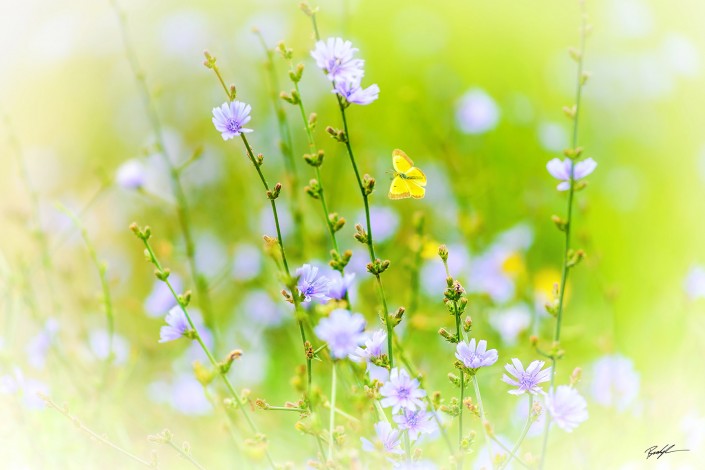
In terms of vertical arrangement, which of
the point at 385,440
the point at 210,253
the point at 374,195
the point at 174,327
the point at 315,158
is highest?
the point at 374,195

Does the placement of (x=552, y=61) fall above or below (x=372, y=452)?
above

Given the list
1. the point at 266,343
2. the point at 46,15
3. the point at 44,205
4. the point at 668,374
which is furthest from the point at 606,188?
the point at 46,15

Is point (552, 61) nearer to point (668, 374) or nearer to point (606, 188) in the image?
point (606, 188)

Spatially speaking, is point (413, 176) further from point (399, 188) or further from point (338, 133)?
point (338, 133)

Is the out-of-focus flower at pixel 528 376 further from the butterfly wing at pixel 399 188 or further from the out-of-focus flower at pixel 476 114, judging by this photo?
the out-of-focus flower at pixel 476 114

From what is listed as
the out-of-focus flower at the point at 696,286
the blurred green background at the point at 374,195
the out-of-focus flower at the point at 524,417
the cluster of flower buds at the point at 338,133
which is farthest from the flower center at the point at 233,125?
the out-of-focus flower at the point at 696,286

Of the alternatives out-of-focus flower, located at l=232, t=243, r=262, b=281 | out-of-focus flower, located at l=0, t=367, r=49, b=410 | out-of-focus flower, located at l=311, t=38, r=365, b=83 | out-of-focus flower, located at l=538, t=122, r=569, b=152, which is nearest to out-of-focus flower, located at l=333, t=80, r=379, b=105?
out-of-focus flower, located at l=311, t=38, r=365, b=83
